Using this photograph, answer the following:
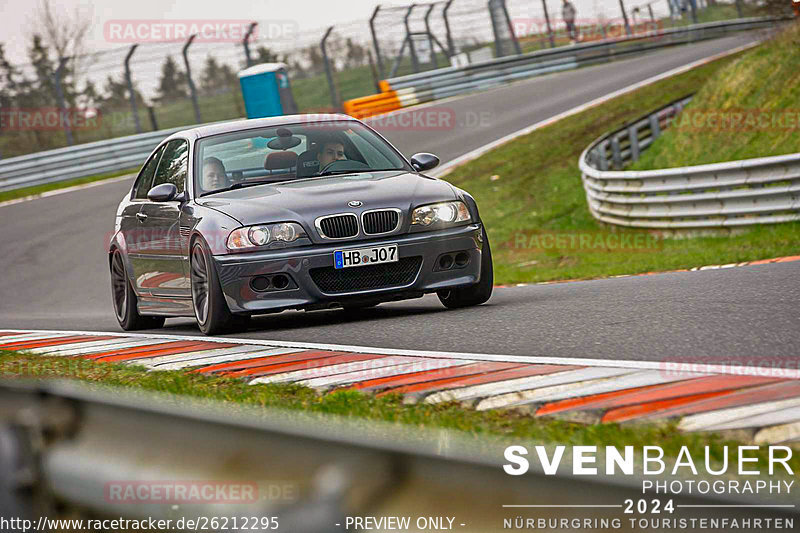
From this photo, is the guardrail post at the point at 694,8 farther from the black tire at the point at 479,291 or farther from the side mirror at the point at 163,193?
the side mirror at the point at 163,193

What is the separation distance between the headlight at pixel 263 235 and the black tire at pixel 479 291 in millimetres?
1233

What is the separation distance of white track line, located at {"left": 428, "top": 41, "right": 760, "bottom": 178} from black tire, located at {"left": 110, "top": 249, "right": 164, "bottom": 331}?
12.8 meters

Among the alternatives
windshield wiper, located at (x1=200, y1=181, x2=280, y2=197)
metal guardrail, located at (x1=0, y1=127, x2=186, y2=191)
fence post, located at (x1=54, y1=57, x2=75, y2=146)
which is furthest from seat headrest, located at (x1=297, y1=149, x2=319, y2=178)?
fence post, located at (x1=54, y1=57, x2=75, y2=146)

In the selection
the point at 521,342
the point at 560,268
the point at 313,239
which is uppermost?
the point at 313,239

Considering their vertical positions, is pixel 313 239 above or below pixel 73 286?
above

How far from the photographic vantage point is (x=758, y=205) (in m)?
13.7

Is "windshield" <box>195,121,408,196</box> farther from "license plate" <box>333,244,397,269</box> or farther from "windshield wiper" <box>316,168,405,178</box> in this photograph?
"license plate" <box>333,244,397,269</box>

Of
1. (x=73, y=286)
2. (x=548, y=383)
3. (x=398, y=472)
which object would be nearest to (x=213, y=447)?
(x=398, y=472)

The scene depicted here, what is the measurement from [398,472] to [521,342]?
4.09 metres

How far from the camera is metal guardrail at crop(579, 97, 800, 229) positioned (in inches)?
525

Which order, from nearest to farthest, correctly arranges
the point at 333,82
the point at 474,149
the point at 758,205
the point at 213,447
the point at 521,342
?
1. the point at 213,447
2. the point at 521,342
3. the point at 758,205
4. the point at 474,149
5. the point at 333,82

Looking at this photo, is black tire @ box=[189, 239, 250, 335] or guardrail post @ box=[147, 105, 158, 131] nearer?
black tire @ box=[189, 239, 250, 335]

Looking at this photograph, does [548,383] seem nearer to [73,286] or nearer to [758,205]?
[758,205]

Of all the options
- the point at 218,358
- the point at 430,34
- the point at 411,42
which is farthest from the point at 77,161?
the point at 218,358
